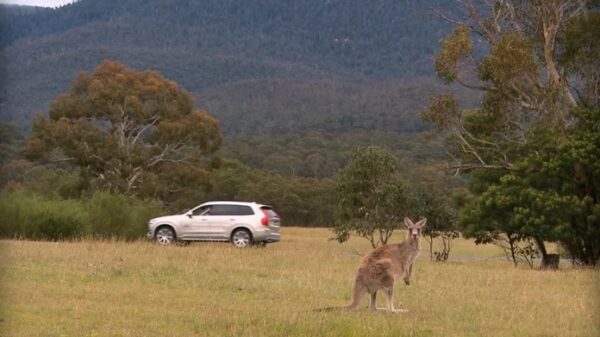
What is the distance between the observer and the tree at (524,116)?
29234mm

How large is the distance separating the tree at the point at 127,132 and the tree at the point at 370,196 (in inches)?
720

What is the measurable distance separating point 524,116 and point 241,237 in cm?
1012

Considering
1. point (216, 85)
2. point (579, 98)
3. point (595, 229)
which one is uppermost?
point (216, 85)

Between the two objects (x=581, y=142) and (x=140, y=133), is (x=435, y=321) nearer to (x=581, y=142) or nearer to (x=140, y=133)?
(x=581, y=142)

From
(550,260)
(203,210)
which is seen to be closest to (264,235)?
(203,210)

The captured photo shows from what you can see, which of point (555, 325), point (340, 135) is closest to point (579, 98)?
point (555, 325)

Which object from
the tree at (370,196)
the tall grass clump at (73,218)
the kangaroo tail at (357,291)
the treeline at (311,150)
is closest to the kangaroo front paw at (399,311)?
the kangaroo tail at (357,291)

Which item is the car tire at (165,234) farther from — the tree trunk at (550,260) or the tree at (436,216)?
the tree trunk at (550,260)

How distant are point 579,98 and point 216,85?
543 feet

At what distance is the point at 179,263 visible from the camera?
2044 centimetres

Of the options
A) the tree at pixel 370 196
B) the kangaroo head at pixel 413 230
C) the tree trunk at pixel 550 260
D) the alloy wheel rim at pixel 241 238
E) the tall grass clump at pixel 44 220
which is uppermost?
the tree at pixel 370 196

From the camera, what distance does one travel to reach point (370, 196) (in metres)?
36.5

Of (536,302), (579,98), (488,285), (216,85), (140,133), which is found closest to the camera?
(536,302)

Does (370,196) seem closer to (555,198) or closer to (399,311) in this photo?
(555,198)
